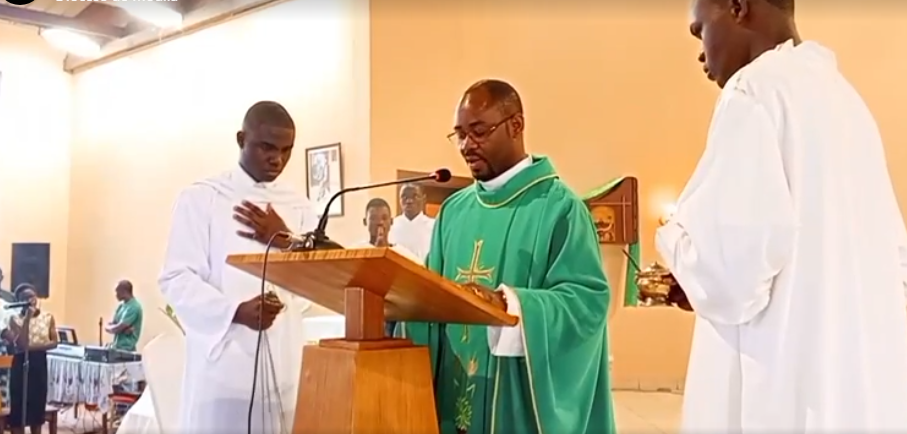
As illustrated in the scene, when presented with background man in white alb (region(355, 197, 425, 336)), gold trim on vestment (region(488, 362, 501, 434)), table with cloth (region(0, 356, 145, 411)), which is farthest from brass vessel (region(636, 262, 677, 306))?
table with cloth (region(0, 356, 145, 411))

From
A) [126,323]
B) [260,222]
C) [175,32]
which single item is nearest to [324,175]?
[126,323]

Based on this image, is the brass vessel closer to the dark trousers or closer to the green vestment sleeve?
the green vestment sleeve

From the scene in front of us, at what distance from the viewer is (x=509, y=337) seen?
169 centimetres

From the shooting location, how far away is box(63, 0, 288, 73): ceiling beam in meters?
7.23

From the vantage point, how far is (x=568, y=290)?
5.87 ft

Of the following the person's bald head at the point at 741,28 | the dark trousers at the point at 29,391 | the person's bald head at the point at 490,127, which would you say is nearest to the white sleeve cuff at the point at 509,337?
the person's bald head at the point at 490,127

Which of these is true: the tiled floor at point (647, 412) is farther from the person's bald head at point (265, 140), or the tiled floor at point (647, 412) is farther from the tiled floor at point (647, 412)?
the person's bald head at point (265, 140)

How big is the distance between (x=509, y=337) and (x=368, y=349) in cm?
38

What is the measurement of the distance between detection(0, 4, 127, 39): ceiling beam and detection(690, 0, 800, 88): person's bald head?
8283 mm

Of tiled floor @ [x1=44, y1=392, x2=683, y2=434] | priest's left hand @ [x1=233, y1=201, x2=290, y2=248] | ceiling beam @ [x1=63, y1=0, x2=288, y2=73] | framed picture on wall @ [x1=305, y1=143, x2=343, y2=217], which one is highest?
ceiling beam @ [x1=63, y1=0, x2=288, y2=73]

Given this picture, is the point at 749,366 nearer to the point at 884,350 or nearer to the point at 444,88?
the point at 884,350

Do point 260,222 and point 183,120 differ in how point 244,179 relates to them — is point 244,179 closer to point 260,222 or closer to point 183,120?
point 260,222

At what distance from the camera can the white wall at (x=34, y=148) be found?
891 cm

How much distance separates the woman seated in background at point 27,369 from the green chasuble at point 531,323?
15.7 ft
